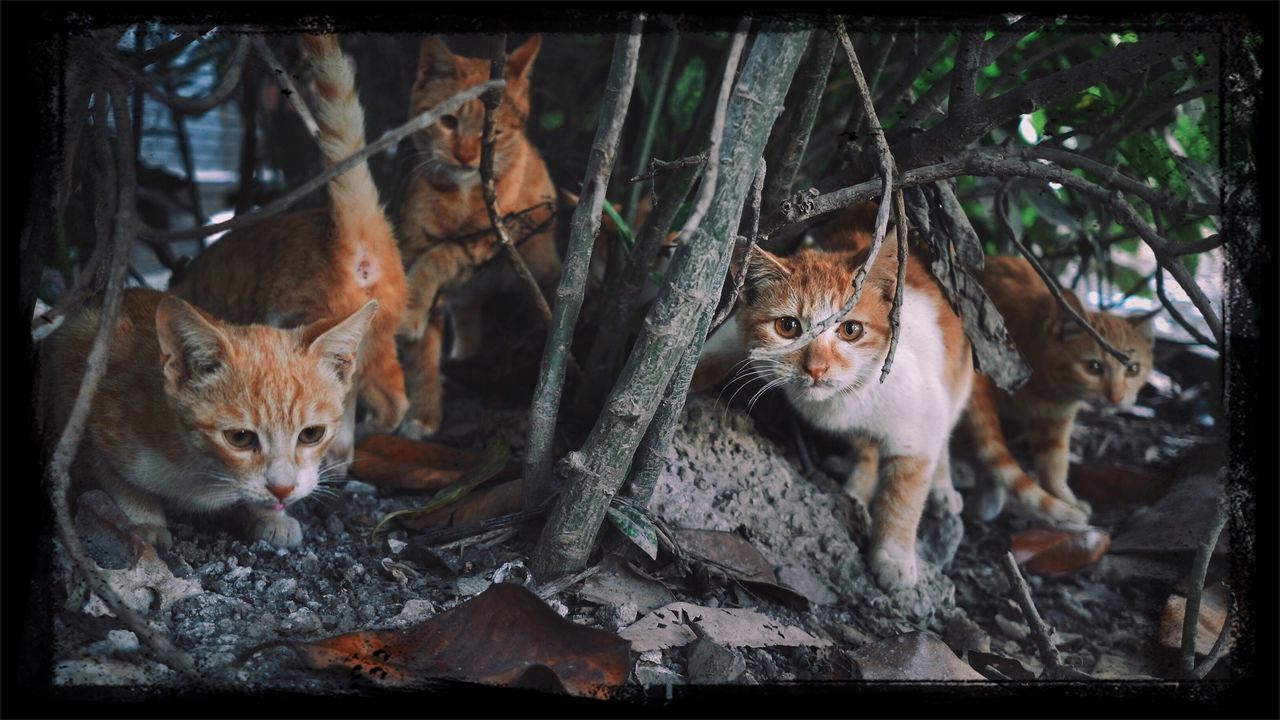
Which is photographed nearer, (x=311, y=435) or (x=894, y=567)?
(x=311, y=435)

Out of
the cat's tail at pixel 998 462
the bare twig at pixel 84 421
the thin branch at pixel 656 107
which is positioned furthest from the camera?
the cat's tail at pixel 998 462

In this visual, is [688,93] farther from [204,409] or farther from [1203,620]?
[1203,620]

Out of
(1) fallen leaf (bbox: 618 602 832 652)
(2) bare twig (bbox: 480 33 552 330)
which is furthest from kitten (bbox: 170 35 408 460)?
(1) fallen leaf (bbox: 618 602 832 652)

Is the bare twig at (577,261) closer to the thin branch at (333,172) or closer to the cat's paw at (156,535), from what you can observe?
the thin branch at (333,172)

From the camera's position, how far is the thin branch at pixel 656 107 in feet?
9.34

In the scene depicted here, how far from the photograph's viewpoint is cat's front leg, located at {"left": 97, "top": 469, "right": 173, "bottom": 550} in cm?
208

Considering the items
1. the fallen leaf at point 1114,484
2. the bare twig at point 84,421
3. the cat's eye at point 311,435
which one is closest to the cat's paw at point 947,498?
the fallen leaf at point 1114,484

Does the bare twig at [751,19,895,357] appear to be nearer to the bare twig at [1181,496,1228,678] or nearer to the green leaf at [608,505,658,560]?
the green leaf at [608,505,658,560]

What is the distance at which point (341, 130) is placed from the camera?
2389 millimetres

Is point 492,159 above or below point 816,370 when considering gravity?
above

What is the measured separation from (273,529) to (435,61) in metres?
1.66

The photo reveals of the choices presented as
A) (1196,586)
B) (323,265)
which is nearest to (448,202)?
(323,265)

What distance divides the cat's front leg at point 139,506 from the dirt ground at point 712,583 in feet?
0.18

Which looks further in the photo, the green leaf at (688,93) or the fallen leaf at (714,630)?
the green leaf at (688,93)
